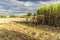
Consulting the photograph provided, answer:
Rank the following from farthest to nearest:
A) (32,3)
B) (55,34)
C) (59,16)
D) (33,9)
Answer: (32,3) → (33,9) → (59,16) → (55,34)

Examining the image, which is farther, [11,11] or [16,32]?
[11,11]

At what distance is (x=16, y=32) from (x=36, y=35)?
59 cm

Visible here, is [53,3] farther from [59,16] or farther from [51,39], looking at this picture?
[51,39]

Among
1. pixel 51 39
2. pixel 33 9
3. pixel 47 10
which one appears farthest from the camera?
pixel 33 9

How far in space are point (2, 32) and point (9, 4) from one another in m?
5.29

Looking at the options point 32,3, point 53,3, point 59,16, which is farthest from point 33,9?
point 59,16

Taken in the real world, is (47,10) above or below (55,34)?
above

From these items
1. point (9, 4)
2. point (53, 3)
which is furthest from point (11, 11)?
point (53, 3)

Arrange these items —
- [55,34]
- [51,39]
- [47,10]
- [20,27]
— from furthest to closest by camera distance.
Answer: [47,10] < [20,27] < [55,34] < [51,39]

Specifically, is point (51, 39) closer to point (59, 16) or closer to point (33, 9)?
point (59, 16)

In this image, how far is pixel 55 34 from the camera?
6938 millimetres

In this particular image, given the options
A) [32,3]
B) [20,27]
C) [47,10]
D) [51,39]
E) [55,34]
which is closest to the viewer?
[51,39]

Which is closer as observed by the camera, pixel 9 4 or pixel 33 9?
pixel 33 9

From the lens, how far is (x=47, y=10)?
28.4 feet
